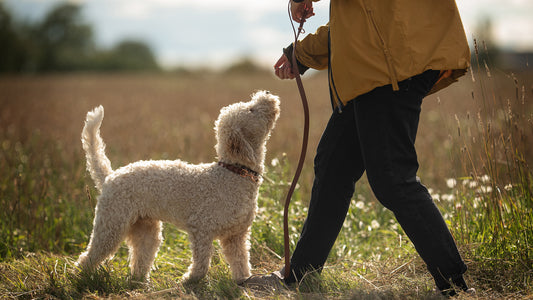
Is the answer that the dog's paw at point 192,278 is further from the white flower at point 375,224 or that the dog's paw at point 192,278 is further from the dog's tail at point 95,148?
the white flower at point 375,224

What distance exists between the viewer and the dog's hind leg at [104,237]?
2.83m

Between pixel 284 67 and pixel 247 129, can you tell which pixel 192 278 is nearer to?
pixel 247 129

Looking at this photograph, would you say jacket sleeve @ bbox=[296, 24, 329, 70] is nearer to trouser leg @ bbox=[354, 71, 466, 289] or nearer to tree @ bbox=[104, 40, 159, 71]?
trouser leg @ bbox=[354, 71, 466, 289]

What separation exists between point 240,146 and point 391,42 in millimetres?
1137

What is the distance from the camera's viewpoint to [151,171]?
289 centimetres

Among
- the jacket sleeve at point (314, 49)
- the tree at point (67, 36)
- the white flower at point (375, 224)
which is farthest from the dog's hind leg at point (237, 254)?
the tree at point (67, 36)

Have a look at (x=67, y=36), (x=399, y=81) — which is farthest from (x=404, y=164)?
(x=67, y=36)

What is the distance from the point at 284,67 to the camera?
9.25 feet

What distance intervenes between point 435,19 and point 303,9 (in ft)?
2.57

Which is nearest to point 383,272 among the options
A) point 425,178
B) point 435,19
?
point 435,19

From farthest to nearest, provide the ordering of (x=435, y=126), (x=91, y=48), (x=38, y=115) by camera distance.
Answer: (x=91, y=48)
(x=38, y=115)
(x=435, y=126)

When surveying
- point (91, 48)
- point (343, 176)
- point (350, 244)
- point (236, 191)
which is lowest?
point (350, 244)

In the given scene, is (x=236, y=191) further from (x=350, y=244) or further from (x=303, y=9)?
(x=350, y=244)

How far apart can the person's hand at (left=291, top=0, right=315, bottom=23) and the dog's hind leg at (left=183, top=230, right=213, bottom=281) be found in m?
1.51
